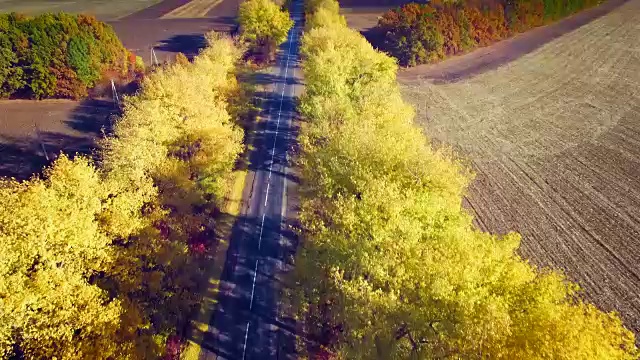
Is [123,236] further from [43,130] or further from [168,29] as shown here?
[168,29]

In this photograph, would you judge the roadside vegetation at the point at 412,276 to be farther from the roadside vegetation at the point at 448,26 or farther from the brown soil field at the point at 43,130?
the roadside vegetation at the point at 448,26

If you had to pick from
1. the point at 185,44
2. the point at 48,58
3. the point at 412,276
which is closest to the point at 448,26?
the point at 185,44

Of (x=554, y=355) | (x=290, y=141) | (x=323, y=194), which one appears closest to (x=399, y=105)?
(x=323, y=194)

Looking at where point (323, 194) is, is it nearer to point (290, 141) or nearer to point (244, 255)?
point (244, 255)

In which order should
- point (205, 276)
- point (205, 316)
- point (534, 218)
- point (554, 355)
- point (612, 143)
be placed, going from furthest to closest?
1. point (612, 143)
2. point (534, 218)
3. point (205, 276)
4. point (205, 316)
5. point (554, 355)

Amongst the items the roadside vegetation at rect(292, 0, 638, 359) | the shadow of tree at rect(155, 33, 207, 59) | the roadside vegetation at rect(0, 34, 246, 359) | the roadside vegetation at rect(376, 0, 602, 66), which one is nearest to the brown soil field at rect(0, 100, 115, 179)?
the roadside vegetation at rect(0, 34, 246, 359)

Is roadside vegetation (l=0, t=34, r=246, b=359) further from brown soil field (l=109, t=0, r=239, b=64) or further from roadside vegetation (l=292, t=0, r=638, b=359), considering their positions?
brown soil field (l=109, t=0, r=239, b=64)
